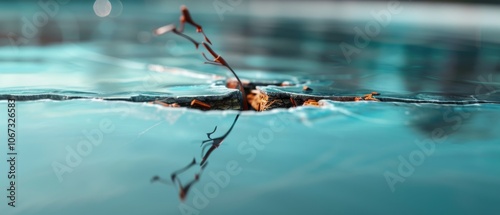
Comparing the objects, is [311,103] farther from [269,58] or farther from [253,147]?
[269,58]

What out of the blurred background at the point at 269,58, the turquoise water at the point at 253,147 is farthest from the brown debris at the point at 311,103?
the blurred background at the point at 269,58

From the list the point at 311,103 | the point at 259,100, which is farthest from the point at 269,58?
the point at 311,103

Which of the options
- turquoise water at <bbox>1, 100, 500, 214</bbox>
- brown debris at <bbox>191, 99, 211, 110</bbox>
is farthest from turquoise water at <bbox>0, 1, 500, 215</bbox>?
brown debris at <bbox>191, 99, 211, 110</bbox>

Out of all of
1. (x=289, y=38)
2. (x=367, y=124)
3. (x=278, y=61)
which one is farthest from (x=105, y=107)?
(x=289, y=38)

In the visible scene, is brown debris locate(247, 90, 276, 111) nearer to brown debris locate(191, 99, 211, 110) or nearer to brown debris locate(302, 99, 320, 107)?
brown debris locate(302, 99, 320, 107)

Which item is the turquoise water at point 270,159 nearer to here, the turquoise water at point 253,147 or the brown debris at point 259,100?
the turquoise water at point 253,147

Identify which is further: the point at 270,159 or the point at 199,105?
the point at 199,105

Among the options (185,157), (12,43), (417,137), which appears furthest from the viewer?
(12,43)

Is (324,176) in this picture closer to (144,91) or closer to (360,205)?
(360,205)
